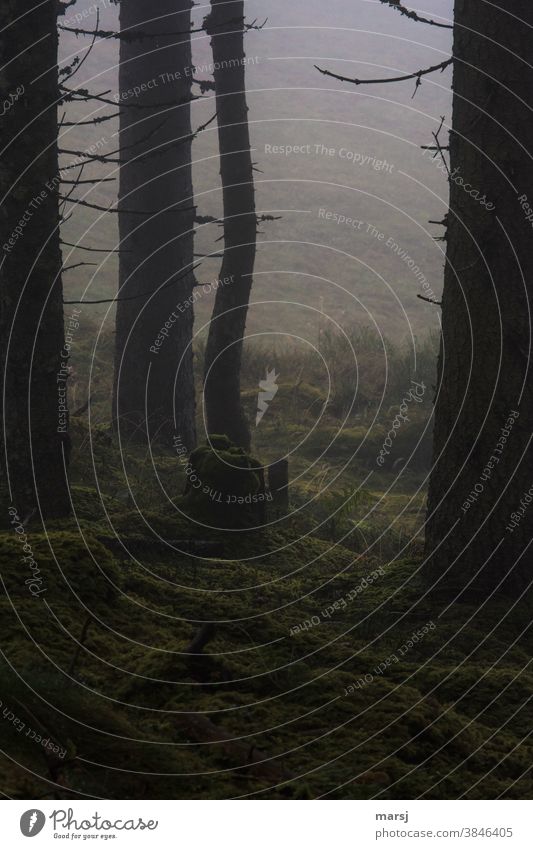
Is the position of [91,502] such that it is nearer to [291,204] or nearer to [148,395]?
[148,395]

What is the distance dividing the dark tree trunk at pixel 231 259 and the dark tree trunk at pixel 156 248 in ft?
1.57

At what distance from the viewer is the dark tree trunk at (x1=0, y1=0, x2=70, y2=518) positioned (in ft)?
19.0

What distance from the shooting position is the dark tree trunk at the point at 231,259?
1067 centimetres

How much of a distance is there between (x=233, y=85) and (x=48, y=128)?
216 inches

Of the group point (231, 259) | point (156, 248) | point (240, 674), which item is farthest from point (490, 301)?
point (156, 248)

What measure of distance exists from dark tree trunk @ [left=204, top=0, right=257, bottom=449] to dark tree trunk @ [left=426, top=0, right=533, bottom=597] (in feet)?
17.1
